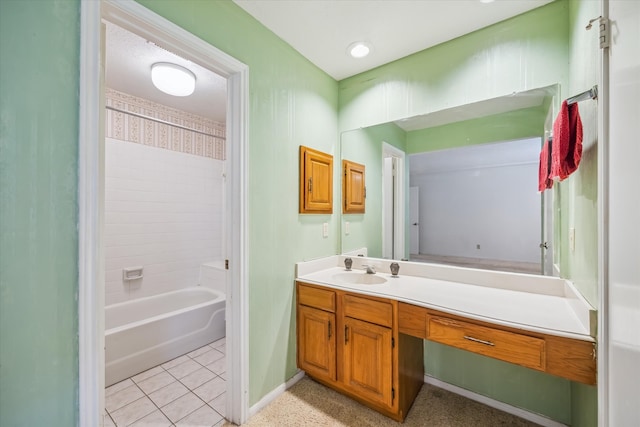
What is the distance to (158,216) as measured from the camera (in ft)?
9.31

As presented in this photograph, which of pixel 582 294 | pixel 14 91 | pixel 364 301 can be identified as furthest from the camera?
pixel 364 301

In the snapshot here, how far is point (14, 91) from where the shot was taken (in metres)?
0.83

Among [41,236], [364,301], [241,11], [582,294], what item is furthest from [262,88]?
[582,294]

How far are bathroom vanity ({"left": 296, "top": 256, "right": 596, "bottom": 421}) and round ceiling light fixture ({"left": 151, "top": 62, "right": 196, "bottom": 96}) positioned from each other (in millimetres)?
1697

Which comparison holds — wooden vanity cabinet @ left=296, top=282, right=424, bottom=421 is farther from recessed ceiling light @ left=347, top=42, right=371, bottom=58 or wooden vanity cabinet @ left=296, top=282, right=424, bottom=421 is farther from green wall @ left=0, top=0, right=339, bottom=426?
recessed ceiling light @ left=347, top=42, right=371, bottom=58

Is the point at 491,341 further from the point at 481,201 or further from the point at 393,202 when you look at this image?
the point at 393,202

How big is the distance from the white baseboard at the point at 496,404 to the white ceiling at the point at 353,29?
1.90 m

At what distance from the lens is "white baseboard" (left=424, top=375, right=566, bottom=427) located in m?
1.51

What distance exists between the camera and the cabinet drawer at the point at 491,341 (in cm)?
110

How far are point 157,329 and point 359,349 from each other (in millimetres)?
1724

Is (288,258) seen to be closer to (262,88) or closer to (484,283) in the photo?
(262,88)

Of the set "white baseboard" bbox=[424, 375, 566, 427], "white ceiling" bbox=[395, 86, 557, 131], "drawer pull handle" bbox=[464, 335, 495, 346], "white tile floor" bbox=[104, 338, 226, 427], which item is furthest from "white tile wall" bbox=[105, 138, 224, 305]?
"drawer pull handle" bbox=[464, 335, 495, 346]

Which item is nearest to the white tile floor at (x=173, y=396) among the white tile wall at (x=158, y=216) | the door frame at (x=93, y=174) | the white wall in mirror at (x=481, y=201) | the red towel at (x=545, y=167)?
the door frame at (x=93, y=174)

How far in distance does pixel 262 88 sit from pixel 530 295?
2.05 metres
